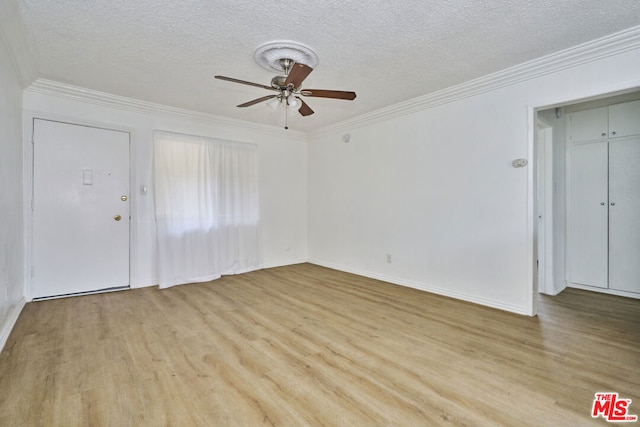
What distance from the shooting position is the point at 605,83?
265 cm

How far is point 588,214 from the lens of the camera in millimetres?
3998

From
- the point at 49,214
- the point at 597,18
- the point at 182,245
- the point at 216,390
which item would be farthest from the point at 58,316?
the point at 597,18

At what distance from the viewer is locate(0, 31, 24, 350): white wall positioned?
2496 mm

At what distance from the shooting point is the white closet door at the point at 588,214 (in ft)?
12.8

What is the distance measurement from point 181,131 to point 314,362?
12.6 ft

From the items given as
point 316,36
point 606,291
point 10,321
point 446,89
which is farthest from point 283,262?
point 606,291

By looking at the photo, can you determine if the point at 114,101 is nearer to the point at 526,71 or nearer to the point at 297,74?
the point at 297,74

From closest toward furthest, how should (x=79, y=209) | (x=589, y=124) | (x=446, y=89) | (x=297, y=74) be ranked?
(x=297, y=74) → (x=446, y=89) → (x=79, y=209) → (x=589, y=124)

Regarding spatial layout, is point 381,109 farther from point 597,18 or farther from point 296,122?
point 597,18

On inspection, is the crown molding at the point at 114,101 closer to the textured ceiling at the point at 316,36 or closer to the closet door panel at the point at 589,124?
the textured ceiling at the point at 316,36

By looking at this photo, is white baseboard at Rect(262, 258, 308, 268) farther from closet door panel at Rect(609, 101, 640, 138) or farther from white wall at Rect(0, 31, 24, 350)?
closet door panel at Rect(609, 101, 640, 138)
